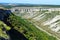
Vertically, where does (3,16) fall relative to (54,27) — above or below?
above

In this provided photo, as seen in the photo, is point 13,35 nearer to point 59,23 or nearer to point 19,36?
point 19,36

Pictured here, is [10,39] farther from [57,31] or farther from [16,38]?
[57,31]

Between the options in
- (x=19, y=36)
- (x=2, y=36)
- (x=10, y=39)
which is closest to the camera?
(x=2, y=36)

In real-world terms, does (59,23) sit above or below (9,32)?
below

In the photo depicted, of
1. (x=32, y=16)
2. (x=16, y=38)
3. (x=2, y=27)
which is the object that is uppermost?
(x=2, y=27)

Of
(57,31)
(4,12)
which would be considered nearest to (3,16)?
(4,12)

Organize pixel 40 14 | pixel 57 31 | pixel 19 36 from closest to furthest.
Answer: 1. pixel 19 36
2. pixel 57 31
3. pixel 40 14

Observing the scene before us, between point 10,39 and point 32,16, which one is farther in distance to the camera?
point 32,16

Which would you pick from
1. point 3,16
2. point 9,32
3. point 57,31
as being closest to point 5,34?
point 9,32

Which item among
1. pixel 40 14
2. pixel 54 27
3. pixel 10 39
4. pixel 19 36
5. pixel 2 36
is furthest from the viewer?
pixel 40 14
